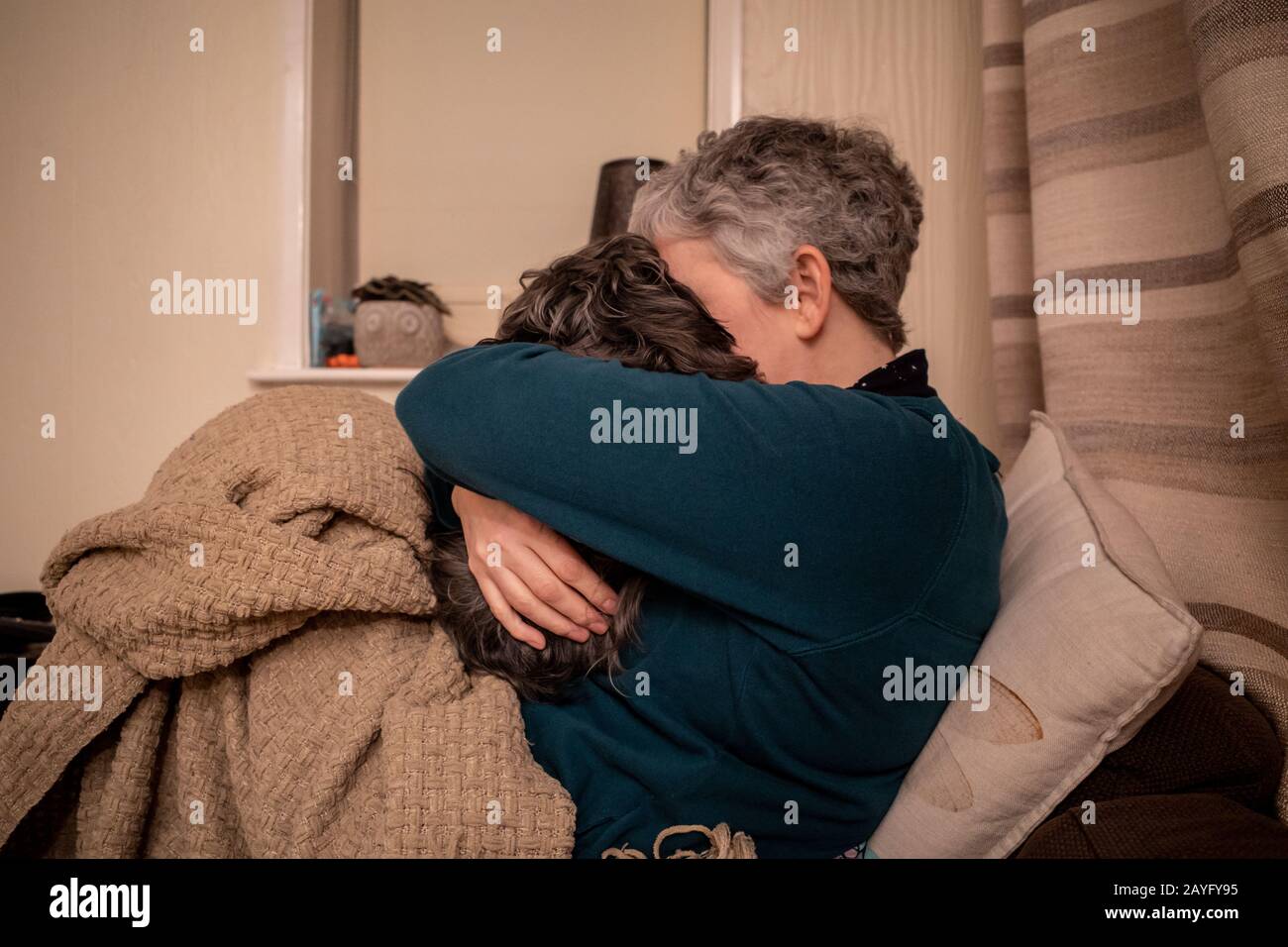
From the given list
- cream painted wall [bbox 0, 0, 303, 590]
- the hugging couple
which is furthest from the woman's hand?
cream painted wall [bbox 0, 0, 303, 590]

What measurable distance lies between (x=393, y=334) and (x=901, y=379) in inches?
50.7

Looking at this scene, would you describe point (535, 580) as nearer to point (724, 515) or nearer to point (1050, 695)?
point (724, 515)

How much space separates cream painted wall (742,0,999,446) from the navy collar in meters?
0.84

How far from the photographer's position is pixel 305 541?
0.77 meters

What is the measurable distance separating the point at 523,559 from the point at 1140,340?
0.97 metres

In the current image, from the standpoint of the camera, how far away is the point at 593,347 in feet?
2.79

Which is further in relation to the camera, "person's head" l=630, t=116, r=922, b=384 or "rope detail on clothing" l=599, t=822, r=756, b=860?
"person's head" l=630, t=116, r=922, b=384

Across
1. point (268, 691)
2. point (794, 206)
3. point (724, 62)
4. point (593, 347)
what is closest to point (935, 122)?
point (724, 62)

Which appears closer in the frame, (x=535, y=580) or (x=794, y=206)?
(x=535, y=580)

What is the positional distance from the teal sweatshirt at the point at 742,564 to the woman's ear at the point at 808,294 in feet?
0.37

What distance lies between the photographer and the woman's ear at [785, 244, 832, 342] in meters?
0.94

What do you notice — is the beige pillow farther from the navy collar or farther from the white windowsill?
the white windowsill

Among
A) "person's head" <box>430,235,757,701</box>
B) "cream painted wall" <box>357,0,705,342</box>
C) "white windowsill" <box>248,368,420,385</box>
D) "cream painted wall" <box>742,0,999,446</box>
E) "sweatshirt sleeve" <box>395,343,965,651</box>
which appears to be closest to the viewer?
"sweatshirt sleeve" <box>395,343,965,651</box>
